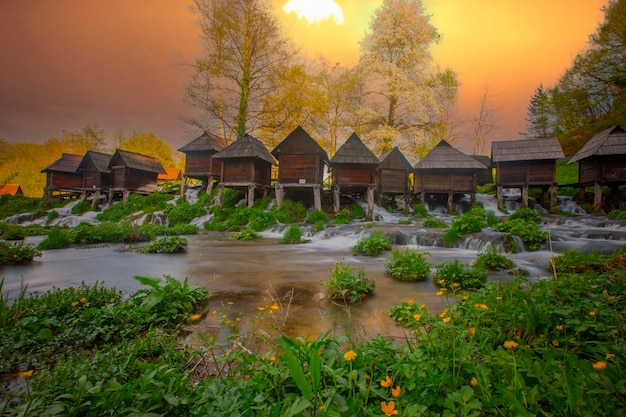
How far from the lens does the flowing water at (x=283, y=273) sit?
3.96 metres

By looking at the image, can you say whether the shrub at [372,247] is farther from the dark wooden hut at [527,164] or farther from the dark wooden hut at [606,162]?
the dark wooden hut at [606,162]

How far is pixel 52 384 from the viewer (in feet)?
6.24

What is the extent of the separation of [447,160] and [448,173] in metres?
1.05

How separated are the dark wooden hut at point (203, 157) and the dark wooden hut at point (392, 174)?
1429cm

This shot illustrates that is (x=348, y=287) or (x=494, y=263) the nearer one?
(x=348, y=287)

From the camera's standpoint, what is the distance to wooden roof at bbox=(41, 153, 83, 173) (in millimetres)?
33281

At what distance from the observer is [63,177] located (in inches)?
1341

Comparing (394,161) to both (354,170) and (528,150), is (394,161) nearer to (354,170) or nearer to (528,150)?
(354,170)

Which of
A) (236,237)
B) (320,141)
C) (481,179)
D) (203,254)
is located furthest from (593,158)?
(203,254)

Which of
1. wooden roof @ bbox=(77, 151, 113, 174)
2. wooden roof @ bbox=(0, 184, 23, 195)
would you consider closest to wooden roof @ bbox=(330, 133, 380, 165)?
wooden roof @ bbox=(77, 151, 113, 174)

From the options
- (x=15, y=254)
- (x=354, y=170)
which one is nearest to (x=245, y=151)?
(x=354, y=170)

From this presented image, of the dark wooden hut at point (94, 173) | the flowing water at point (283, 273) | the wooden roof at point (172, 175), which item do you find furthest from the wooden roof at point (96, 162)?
the flowing water at point (283, 273)

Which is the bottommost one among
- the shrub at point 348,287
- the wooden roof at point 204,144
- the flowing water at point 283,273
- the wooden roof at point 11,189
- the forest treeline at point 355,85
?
the flowing water at point 283,273

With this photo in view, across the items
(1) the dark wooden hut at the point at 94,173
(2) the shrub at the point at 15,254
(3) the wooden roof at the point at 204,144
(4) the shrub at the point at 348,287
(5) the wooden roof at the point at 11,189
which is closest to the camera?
(4) the shrub at the point at 348,287
